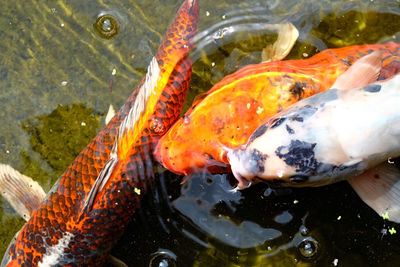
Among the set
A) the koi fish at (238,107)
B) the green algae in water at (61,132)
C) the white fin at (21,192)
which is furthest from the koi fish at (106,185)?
the green algae in water at (61,132)

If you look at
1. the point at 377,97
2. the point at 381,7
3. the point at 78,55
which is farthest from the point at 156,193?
the point at 381,7

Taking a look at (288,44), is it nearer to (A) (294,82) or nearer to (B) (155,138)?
(A) (294,82)

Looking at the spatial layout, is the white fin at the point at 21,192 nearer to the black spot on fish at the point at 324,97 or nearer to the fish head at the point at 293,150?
the fish head at the point at 293,150

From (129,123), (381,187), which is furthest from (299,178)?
(129,123)

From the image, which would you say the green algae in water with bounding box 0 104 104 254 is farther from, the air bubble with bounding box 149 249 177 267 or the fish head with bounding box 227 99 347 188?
the fish head with bounding box 227 99 347 188

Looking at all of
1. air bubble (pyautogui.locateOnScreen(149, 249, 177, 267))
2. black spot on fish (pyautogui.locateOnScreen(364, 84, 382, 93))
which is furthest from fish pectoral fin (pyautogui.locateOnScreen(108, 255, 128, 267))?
black spot on fish (pyautogui.locateOnScreen(364, 84, 382, 93))

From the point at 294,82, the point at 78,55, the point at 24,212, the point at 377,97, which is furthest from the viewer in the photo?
the point at 78,55
